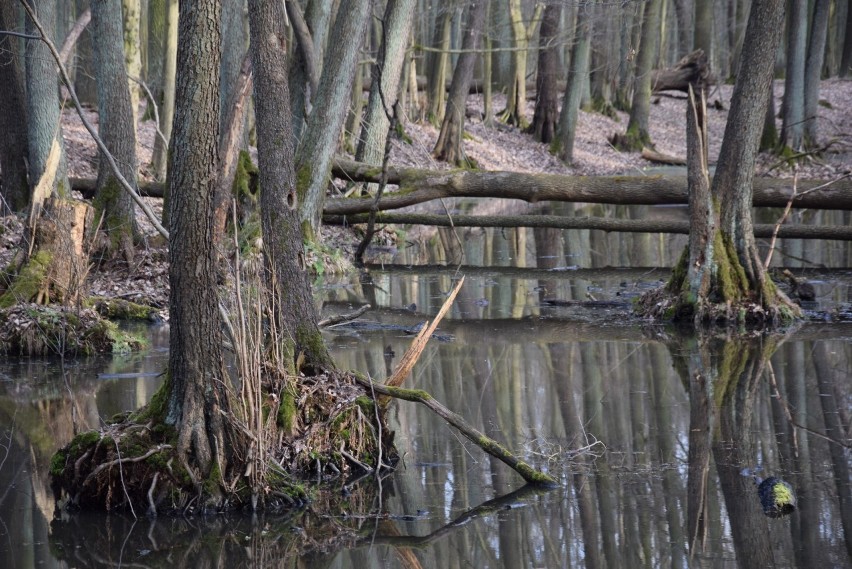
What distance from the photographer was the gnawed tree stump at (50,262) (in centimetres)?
1003

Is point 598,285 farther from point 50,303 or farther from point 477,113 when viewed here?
point 477,113

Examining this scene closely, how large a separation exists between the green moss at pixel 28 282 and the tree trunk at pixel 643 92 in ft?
78.4

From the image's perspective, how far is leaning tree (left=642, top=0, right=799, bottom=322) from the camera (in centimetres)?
1035

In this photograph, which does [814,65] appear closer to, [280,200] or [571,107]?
[571,107]

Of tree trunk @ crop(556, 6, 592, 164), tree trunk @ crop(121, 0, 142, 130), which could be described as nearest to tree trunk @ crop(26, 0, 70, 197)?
tree trunk @ crop(121, 0, 142, 130)

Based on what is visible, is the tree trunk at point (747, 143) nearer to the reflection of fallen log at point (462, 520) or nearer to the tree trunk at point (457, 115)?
the reflection of fallen log at point (462, 520)

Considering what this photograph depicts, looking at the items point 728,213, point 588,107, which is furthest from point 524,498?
point 588,107

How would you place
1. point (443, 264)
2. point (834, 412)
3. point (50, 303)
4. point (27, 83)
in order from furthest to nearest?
1. point (443, 264)
2. point (27, 83)
3. point (50, 303)
4. point (834, 412)

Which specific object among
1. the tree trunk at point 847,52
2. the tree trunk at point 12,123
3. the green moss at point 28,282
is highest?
the tree trunk at point 847,52

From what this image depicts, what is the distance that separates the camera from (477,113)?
3369 centimetres

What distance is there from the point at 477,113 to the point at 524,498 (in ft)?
94.5

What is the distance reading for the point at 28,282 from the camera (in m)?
10.1

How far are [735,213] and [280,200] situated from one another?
222 inches

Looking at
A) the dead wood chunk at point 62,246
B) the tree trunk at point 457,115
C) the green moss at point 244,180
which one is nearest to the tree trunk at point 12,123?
the green moss at point 244,180
